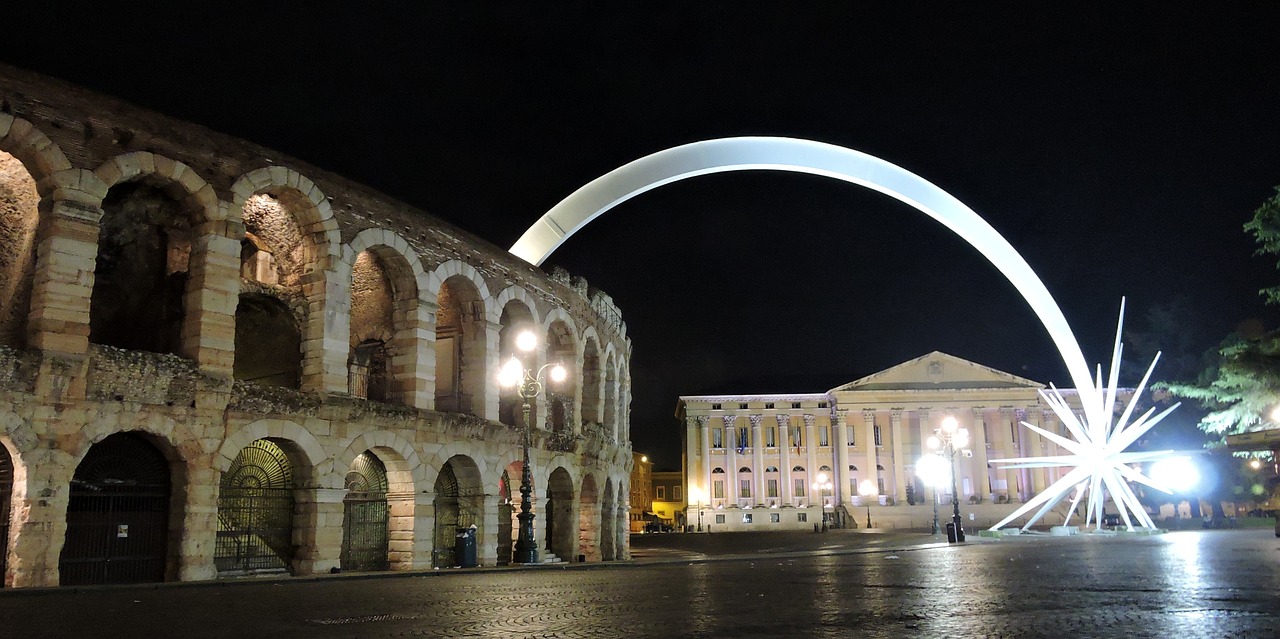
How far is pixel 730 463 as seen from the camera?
103125mm

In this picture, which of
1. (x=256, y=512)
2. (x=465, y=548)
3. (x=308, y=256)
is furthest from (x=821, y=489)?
(x=256, y=512)

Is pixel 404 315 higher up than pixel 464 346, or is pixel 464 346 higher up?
pixel 404 315

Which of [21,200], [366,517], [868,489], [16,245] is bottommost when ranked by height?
[366,517]

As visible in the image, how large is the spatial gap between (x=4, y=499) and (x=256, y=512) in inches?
237

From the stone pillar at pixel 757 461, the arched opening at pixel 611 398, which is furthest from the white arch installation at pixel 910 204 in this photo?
the stone pillar at pixel 757 461

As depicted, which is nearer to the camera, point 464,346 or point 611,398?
point 464,346

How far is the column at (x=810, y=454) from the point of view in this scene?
10225 centimetres

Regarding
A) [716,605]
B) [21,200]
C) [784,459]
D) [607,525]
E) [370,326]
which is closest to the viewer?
[716,605]

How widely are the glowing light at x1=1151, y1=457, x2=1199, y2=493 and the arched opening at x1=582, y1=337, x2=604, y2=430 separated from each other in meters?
38.5

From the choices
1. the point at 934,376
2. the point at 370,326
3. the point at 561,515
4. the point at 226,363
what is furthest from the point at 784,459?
the point at 226,363

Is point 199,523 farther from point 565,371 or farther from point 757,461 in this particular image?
point 757,461

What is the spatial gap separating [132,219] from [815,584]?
1819 cm

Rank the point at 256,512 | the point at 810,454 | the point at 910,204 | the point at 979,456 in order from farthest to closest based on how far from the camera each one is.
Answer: the point at 810,454 < the point at 979,456 < the point at 910,204 < the point at 256,512

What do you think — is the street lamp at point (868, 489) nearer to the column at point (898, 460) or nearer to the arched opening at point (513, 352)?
the column at point (898, 460)
